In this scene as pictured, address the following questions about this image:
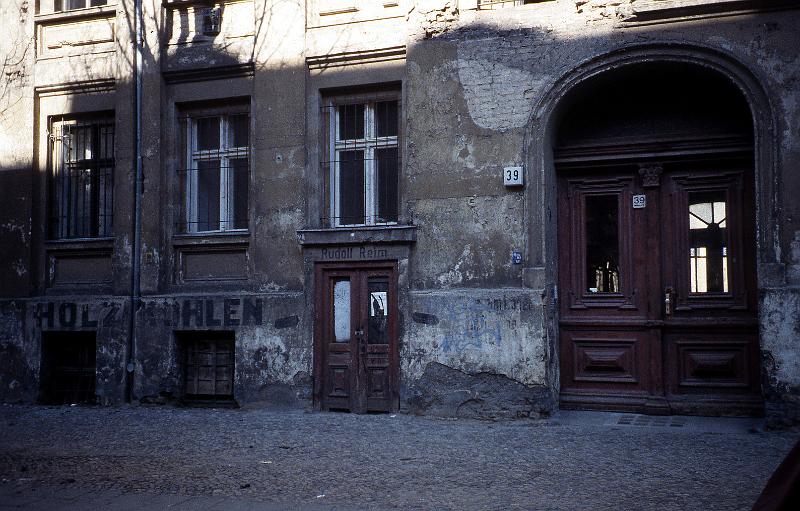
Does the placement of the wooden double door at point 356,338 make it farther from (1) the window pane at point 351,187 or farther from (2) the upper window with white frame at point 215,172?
(2) the upper window with white frame at point 215,172

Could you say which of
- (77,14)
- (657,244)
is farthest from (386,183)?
(77,14)

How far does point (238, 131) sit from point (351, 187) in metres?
1.89

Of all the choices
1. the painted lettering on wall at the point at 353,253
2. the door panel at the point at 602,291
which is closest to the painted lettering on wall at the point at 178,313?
the painted lettering on wall at the point at 353,253

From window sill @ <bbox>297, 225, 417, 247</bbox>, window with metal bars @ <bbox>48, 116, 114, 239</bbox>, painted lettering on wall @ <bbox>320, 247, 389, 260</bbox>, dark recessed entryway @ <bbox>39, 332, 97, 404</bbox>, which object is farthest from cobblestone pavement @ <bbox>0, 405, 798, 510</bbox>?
window with metal bars @ <bbox>48, 116, 114, 239</bbox>

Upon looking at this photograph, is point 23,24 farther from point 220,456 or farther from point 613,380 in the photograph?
point 613,380

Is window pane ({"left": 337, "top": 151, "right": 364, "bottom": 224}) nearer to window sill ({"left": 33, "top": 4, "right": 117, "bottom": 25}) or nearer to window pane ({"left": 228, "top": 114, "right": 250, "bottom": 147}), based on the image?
window pane ({"left": 228, "top": 114, "right": 250, "bottom": 147})

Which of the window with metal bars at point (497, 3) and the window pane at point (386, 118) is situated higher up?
the window with metal bars at point (497, 3)

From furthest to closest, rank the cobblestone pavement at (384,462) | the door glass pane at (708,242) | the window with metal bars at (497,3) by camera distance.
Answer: the window with metal bars at (497,3) → the door glass pane at (708,242) → the cobblestone pavement at (384,462)

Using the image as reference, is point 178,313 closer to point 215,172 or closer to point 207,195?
point 207,195

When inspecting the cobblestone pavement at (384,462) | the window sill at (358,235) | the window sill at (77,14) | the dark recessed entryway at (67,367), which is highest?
the window sill at (77,14)

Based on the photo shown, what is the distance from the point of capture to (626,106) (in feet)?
32.2

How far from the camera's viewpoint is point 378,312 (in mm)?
10172

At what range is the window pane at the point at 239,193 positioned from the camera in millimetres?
11102

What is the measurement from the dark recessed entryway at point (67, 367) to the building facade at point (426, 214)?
3 cm
